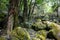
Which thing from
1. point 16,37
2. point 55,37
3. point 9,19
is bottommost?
point 55,37

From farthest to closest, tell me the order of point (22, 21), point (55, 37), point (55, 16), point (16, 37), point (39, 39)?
point (55, 16), point (22, 21), point (55, 37), point (39, 39), point (16, 37)

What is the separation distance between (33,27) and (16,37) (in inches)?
285

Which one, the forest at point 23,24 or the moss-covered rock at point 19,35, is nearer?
the moss-covered rock at point 19,35

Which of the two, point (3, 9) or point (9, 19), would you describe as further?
point (3, 9)

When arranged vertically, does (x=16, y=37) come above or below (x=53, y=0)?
below

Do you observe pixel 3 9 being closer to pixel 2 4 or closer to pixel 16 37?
pixel 2 4

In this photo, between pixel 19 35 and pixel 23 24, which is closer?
pixel 19 35

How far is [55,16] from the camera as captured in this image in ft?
66.5

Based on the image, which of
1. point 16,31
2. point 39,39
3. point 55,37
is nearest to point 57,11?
point 55,37

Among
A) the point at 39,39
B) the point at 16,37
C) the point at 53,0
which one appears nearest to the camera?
the point at 16,37

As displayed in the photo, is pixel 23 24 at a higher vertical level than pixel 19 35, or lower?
lower

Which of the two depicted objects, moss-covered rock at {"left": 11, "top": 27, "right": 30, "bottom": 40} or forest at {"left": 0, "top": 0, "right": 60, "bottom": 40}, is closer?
moss-covered rock at {"left": 11, "top": 27, "right": 30, "bottom": 40}

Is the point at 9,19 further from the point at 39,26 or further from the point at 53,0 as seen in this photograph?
the point at 53,0

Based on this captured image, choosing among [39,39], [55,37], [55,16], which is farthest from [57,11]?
[39,39]
